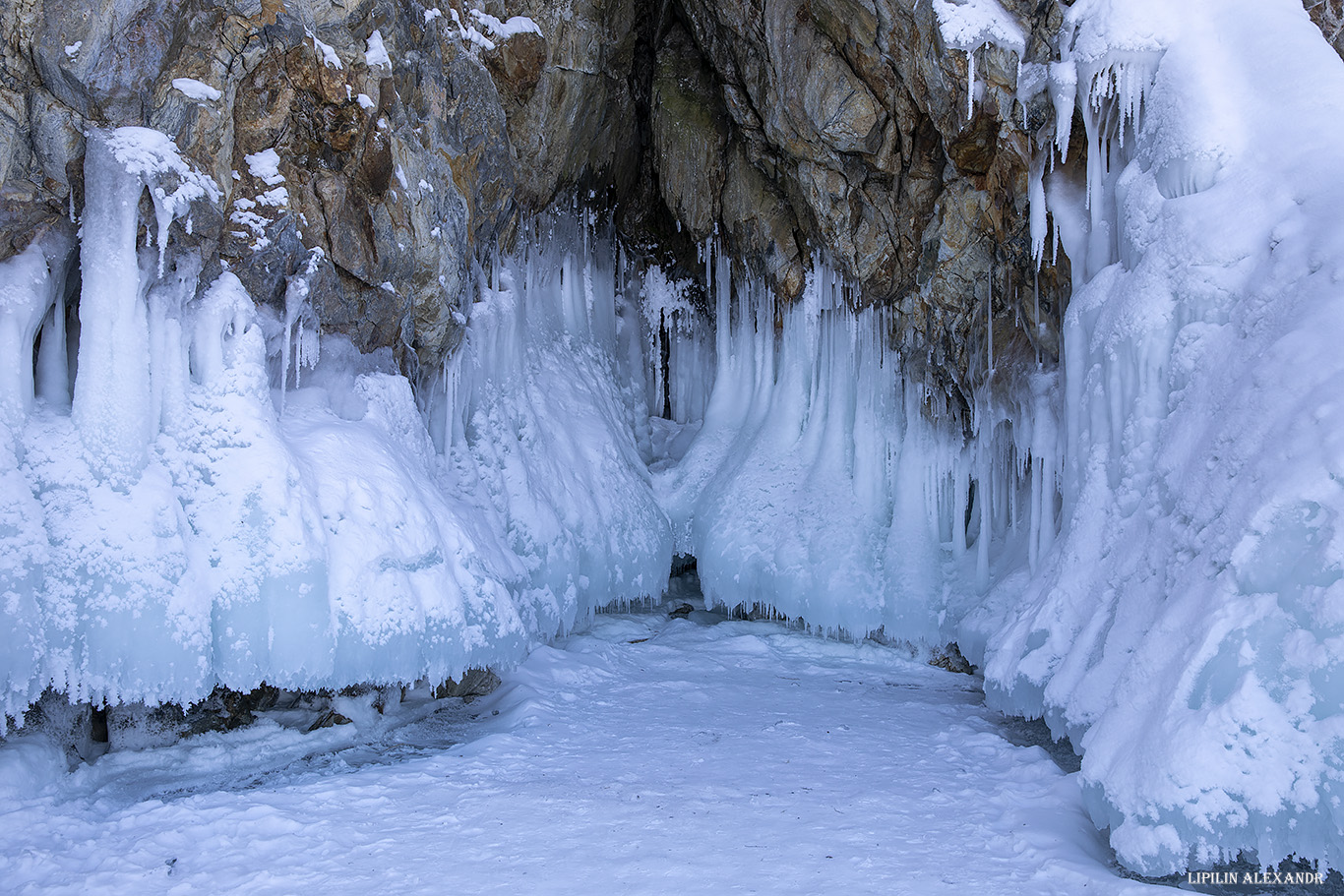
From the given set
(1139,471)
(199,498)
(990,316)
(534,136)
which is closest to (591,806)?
(199,498)

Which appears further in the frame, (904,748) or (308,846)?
(904,748)

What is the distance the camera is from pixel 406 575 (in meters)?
7.05

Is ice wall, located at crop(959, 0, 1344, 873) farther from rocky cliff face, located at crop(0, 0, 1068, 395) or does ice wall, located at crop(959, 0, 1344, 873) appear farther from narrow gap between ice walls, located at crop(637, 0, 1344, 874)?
rocky cliff face, located at crop(0, 0, 1068, 395)

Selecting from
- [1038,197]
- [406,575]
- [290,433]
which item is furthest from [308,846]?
[1038,197]

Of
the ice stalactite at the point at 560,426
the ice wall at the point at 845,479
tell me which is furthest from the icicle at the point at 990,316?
the ice stalactite at the point at 560,426

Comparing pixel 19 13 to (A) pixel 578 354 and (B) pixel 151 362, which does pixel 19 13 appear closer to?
(B) pixel 151 362

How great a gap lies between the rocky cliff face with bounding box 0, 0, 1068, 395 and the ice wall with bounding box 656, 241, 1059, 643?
1.72ft

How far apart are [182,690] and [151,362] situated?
2.20 m

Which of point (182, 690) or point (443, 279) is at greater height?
point (443, 279)

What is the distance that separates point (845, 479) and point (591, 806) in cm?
609

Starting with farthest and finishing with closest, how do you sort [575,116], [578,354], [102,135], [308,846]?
[578,354], [575,116], [102,135], [308,846]

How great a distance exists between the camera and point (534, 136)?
9.99m

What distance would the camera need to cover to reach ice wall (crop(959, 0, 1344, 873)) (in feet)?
14.3

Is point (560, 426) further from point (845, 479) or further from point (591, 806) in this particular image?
point (591, 806)
